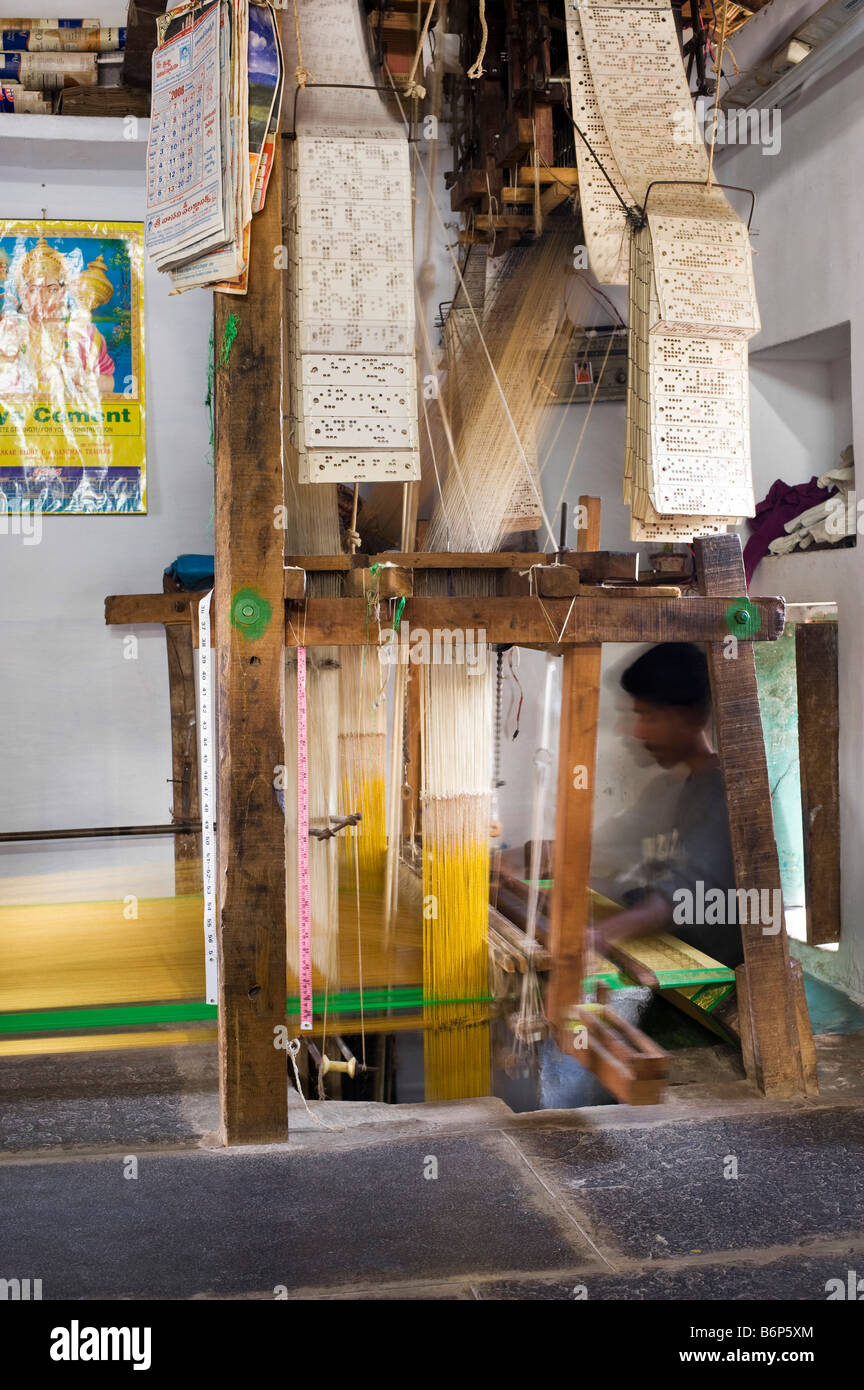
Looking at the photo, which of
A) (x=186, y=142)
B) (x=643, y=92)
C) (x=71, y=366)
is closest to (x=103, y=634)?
(x=71, y=366)

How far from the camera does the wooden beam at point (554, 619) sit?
263cm

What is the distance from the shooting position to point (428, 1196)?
2.29 m

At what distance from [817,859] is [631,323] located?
2122mm

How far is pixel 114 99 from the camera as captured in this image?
471cm

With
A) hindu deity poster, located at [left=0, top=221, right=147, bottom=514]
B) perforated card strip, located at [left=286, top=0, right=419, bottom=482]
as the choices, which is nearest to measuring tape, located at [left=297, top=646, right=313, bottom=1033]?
perforated card strip, located at [left=286, top=0, right=419, bottom=482]

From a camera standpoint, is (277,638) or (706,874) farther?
(706,874)

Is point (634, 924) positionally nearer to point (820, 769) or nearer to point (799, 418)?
point (820, 769)

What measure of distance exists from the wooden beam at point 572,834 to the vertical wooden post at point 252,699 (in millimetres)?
1016

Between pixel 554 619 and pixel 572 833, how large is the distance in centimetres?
81

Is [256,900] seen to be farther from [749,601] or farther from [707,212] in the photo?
[707,212]

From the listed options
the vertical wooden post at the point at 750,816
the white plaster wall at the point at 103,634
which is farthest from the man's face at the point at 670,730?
the white plaster wall at the point at 103,634

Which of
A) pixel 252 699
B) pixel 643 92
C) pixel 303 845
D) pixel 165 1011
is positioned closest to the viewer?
pixel 252 699

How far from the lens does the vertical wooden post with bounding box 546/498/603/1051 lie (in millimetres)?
3268

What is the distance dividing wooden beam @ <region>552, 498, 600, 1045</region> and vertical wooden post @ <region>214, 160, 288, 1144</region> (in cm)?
102
